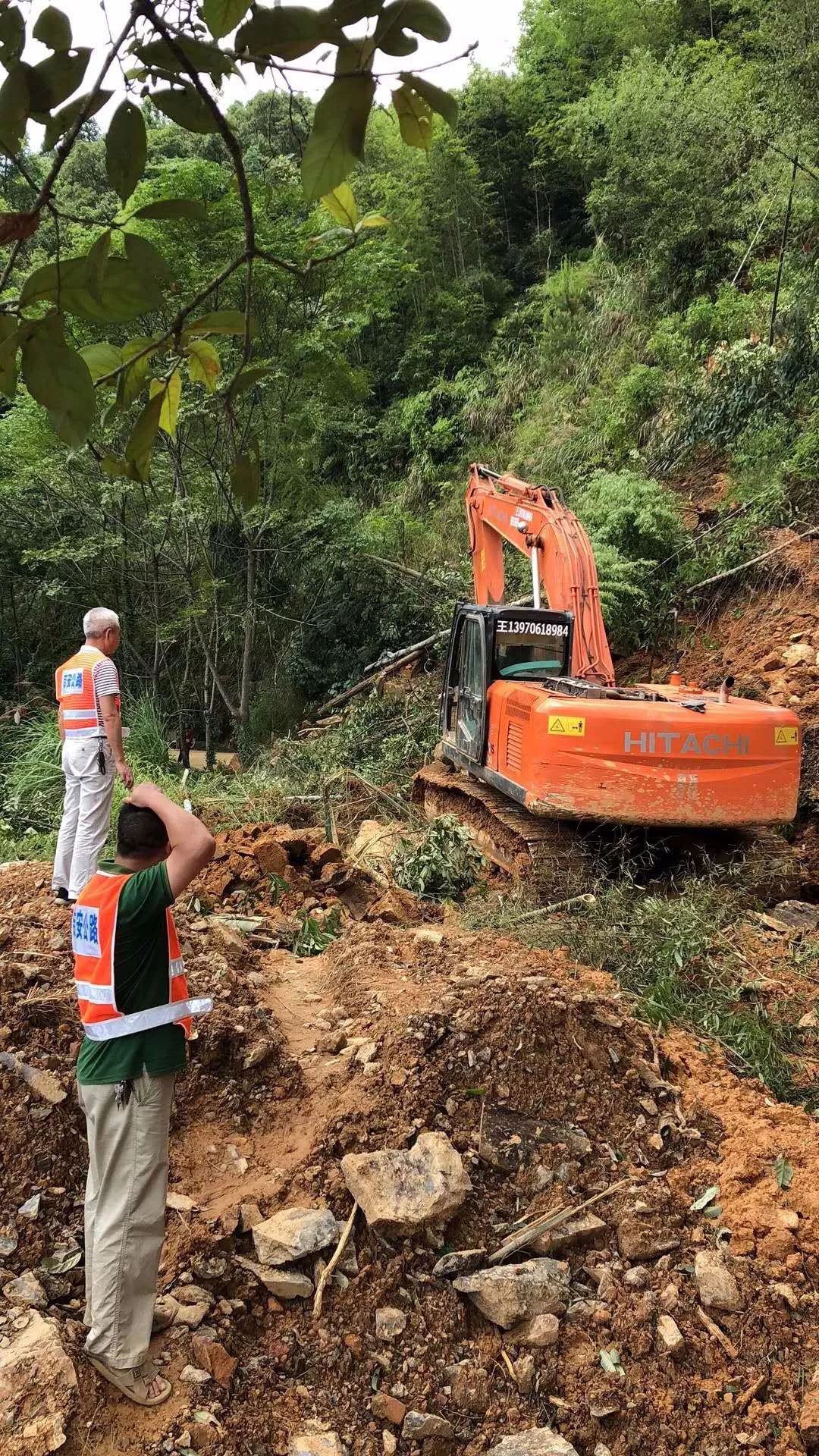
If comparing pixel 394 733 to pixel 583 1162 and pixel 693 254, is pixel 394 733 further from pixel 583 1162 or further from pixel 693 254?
pixel 693 254

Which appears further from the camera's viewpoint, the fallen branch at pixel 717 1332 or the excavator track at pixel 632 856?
the excavator track at pixel 632 856

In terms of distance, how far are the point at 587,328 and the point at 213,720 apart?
9.64 m

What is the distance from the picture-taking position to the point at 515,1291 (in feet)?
9.44

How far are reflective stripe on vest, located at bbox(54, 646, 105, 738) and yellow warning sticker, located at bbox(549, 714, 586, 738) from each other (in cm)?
264

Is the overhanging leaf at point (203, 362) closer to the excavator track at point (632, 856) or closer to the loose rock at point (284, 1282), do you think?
the loose rock at point (284, 1282)

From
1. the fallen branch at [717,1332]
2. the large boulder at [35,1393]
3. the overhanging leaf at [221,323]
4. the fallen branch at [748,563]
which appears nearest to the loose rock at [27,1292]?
the large boulder at [35,1393]

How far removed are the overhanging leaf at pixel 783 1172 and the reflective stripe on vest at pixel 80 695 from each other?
3.77m

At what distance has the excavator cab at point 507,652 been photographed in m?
7.34

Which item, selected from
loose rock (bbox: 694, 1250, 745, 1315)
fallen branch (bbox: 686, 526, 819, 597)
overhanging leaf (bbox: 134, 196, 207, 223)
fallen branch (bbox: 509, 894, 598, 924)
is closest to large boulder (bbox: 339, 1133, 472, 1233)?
loose rock (bbox: 694, 1250, 745, 1315)

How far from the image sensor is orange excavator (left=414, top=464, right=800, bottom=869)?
5941mm

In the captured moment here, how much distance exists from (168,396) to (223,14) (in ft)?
1.59

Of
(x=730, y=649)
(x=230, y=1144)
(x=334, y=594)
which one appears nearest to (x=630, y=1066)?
(x=230, y=1144)

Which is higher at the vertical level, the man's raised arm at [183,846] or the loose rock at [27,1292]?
the man's raised arm at [183,846]

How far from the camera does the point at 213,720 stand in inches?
611
